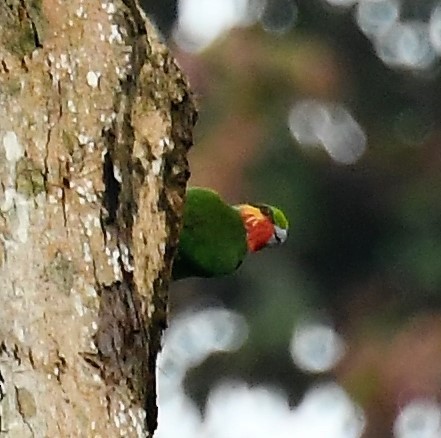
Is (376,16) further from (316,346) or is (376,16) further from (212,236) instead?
(212,236)

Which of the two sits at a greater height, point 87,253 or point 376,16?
point 376,16

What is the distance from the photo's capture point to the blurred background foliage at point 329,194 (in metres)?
4.57

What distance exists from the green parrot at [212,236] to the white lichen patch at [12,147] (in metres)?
0.52

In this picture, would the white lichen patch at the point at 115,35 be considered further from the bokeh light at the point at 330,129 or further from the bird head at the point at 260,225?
the bokeh light at the point at 330,129

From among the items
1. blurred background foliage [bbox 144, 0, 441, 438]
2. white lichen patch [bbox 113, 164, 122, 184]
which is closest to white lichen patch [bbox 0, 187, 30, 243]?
white lichen patch [bbox 113, 164, 122, 184]

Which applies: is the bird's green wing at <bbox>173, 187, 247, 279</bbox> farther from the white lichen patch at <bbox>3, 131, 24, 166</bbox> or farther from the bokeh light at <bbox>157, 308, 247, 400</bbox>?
the bokeh light at <bbox>157, 308, 247, 400</bbox>

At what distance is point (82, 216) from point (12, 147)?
0.32 feet

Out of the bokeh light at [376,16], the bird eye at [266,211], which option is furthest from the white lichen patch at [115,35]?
the bokeh light at [376,16]

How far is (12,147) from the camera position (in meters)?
1.43

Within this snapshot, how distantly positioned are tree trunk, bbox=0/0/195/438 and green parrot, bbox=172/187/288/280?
0.41m

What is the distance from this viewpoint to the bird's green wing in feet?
6.51

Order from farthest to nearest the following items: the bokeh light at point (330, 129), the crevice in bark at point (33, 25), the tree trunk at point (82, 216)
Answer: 1. the bokeh light at point (330, 129)
2. the crevice in bark at point (33, 25)
3. the tree trunk at point (82, 216)

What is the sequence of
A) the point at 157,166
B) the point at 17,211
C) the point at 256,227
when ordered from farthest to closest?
the point at 256,227 → the point at 157,166 → the point at 17,211

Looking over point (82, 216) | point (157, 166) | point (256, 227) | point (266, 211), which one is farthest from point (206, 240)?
point (82, 216)
